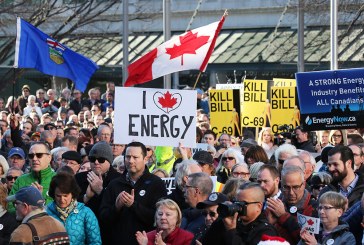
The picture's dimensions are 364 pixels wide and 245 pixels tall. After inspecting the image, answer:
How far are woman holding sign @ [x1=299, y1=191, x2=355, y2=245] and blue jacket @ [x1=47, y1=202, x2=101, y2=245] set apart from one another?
2140mm

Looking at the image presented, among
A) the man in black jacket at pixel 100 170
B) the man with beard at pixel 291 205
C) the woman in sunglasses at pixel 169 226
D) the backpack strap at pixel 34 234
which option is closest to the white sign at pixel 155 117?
the man in black jacket at pixel 100 170

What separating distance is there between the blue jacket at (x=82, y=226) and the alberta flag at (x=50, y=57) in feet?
25.4

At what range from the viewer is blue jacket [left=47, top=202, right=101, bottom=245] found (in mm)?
12133

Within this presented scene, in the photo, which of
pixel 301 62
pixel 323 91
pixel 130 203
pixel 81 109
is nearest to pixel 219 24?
pixel 323 91

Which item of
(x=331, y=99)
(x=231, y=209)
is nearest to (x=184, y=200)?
(x=231, y=209)

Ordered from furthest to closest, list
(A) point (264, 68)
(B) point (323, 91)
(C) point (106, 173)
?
(A) point (264, 68), (B) point (323, 91), (C) point (106, 173)

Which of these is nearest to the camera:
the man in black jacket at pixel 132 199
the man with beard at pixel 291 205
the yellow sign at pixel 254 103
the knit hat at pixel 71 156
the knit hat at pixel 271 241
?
the knit hat at pixel 271 241

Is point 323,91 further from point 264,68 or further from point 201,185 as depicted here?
point 264,68

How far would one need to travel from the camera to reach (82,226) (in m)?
12.2

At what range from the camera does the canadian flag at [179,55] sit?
1769 cm

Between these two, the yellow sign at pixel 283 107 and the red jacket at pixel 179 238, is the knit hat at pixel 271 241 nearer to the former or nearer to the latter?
the red jacket at pixel 179 238

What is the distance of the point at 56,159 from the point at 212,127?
5.51 metres

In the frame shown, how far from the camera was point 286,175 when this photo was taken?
1183 cm

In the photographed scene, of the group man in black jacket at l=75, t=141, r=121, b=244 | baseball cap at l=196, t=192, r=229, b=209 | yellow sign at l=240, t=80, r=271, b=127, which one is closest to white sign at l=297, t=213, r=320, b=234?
baseball cap at l=196, t=192, r=229, b=209
